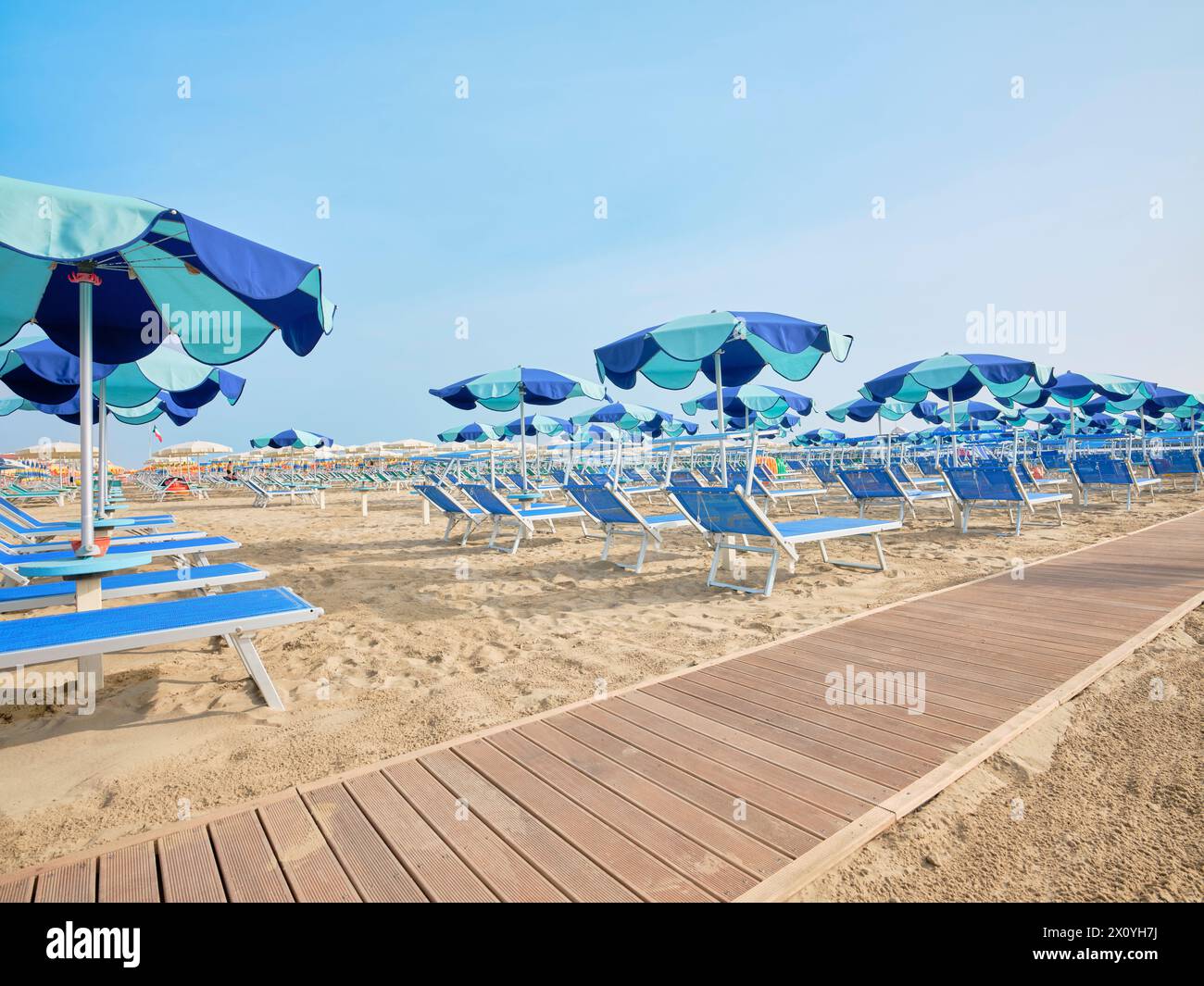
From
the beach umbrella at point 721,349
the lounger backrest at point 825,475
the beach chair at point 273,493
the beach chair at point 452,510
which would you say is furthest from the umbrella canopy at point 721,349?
the beach chair at point 273,493

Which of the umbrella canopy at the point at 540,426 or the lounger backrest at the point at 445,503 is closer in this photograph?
the lounger backrest at the point at 445,503

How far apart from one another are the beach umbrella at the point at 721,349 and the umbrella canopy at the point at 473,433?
11.9 meters

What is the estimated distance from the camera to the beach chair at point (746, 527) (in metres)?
4.50

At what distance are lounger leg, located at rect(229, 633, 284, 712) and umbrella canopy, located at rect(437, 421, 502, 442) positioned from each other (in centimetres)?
1587

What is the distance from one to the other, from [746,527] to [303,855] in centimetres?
373

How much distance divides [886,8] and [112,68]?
11.7 m

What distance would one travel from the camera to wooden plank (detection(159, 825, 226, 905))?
136 cm

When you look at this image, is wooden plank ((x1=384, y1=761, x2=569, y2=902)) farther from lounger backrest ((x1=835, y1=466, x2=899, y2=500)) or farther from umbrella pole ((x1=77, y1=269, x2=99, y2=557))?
lounger backrest ((x1=835, y1=466, x2=899, y2=500))

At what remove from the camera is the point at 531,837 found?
1.58 metres

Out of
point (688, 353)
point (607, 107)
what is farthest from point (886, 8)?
point (688, 353)

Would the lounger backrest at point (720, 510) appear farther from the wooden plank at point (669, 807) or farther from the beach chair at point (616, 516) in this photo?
the wooden plank at point (669, 807)

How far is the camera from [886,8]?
841 cm

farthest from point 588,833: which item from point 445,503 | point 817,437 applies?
point 817,437

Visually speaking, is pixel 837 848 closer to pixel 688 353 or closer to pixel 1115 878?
pixel 1115 878
